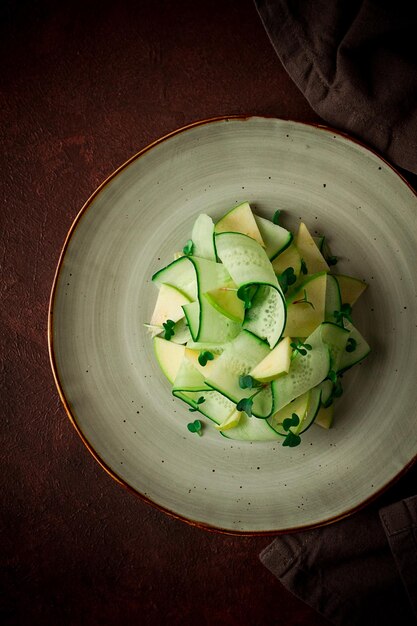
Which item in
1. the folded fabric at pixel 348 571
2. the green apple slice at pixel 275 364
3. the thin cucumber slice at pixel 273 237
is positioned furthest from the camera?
the folded fabric at pixel 348 571

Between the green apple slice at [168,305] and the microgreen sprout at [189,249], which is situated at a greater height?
the microgreen sprout at [189,249]

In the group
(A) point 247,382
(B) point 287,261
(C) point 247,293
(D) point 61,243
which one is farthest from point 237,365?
(D) point 61,243

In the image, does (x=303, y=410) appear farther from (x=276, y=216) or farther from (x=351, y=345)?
(x=276, y=216)

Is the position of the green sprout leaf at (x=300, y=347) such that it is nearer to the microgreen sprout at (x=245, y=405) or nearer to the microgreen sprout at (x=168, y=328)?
the microgreen sprout at (x=245, y=405)

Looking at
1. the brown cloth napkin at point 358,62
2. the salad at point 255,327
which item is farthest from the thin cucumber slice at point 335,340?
the brown cloth napkin at point 358,62

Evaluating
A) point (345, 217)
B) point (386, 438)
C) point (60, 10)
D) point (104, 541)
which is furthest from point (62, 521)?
point (60, 10)

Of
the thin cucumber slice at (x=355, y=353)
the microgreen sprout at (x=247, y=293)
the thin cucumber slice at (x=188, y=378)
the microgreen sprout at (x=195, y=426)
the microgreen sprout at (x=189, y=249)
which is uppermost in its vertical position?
the microgreen sprout at (x=189, y=249)

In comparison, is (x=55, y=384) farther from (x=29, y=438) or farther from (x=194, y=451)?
(x=194, y=451)
